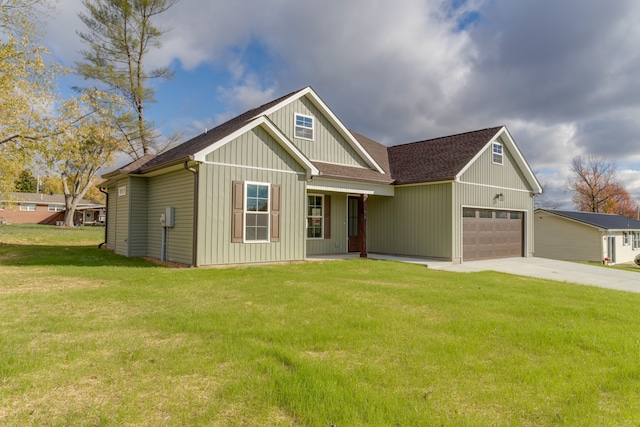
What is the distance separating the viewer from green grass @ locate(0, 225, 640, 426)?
9.12 feet

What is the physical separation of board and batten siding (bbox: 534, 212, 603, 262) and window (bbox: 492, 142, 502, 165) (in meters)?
14.8

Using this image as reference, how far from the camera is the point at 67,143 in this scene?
14.8 metres

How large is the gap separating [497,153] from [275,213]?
10.2 meters

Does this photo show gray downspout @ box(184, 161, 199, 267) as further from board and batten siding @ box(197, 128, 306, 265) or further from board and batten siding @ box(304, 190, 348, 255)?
board and batten siding @ box(304, 190, 348, 255)

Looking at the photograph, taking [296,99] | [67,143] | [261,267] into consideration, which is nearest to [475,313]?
[261,267]

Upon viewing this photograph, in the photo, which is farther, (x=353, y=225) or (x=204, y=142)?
(x=353, y=225)

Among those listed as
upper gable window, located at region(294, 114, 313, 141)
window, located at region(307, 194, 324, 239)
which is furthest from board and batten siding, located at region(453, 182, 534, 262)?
upper gable window, located at region(294, 114, 313, 141)

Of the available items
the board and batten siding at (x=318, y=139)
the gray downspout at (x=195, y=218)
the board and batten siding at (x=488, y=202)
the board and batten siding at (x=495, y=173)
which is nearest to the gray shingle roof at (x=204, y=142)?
the board and batten siding at (x=318, y=139)

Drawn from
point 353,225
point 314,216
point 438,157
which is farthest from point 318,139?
point 438,157

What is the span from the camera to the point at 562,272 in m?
12.2

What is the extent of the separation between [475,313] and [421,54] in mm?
10966

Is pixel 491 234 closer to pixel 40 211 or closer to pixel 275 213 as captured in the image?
pixel 275 213

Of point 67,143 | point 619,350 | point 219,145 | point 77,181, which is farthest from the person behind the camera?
point 77,181

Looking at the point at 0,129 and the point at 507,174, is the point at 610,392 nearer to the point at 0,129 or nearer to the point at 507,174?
the point at 507,174
